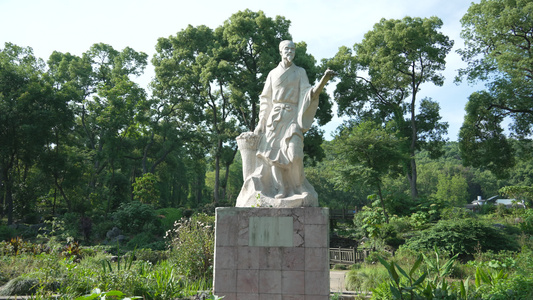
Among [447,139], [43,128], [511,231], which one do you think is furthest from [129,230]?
[447,139]

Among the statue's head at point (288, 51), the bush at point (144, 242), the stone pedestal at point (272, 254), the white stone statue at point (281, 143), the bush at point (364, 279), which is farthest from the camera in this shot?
the bush at point (144, 242)

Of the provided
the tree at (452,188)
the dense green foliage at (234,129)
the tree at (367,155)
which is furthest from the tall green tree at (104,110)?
the tree at (452,188)

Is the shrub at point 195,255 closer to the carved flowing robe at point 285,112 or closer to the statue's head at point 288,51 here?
the carved flowing robe at point 285,112

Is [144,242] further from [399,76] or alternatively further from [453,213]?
[399,76]

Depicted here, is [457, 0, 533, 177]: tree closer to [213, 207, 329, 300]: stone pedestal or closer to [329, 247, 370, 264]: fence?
[329, 247, 370, 264]: fence

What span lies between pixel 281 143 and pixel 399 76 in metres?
25.1

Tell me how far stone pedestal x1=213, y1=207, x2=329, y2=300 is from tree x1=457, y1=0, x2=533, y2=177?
19.8 metres

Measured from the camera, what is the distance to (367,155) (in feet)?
71.0

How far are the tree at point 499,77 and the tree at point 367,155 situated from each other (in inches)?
248

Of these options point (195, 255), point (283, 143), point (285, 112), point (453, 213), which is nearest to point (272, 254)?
point (283, 143)

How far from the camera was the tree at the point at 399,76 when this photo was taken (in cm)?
2744

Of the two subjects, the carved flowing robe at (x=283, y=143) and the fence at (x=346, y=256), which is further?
the fence at (x=346, y=256)

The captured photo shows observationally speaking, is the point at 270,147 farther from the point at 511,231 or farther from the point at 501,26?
the point at 501,26

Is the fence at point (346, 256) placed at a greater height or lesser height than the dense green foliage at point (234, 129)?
lesser
